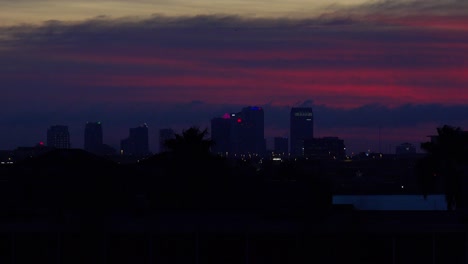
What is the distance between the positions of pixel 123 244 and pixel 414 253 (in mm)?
7045

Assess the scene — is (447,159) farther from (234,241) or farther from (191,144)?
(234,241)

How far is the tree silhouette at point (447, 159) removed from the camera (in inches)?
2660

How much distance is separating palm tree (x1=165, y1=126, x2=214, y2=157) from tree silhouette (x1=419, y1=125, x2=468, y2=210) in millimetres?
14367

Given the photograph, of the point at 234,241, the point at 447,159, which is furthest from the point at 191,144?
the point at 234,241

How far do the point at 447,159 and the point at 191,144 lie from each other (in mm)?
16601

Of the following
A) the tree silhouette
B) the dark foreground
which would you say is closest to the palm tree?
the tree silhouette

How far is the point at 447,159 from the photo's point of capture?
6819 cm

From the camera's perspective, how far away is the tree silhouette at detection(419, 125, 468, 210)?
67562 millimetres

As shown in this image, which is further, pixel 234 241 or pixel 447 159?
pixel 447 159

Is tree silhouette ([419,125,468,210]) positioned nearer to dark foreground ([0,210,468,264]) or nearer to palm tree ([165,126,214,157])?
palm tree ([165,126,214,157])

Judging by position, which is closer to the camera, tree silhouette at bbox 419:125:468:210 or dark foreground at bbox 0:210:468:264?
dark foreground at bbox 0:210:468:264

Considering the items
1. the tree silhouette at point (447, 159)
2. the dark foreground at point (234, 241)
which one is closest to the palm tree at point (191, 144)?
the tree silhouette at point (447, 159)

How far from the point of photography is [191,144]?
74000 mm

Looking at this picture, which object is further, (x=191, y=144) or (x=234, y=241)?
(x=191, y=144)
